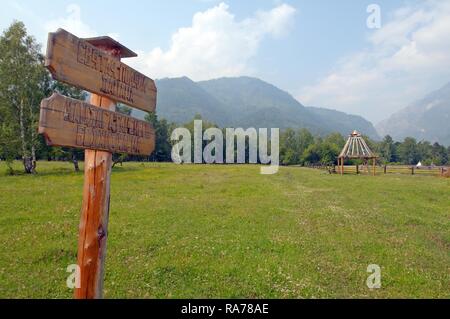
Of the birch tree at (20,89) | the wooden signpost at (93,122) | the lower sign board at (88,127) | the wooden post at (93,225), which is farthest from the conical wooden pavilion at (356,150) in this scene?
the wooden post at (93,225)

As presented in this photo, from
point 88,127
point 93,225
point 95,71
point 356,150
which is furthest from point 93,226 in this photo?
point 356,150

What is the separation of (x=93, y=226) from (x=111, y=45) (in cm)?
348

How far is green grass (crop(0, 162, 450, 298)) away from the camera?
900 cm

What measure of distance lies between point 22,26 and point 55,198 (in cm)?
3473

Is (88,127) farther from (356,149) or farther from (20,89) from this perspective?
(356,149)

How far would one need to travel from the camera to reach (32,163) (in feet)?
146

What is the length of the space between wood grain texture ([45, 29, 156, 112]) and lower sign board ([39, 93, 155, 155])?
36cm

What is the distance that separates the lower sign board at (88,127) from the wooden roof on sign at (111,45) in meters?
1.33

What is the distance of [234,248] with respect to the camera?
481 inches

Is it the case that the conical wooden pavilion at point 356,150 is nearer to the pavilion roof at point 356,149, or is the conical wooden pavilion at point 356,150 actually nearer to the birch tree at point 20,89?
the pavilion roof at point 356,149

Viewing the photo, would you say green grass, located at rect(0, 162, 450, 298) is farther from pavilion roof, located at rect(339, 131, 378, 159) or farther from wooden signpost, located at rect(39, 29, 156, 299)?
pavilion roof, located at rect(339, 131, 378, 159)

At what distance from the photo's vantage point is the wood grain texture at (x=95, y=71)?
4.95m

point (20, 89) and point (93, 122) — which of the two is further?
point (20, 89)

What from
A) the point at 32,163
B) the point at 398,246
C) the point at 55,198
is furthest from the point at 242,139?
the point at 398,246
